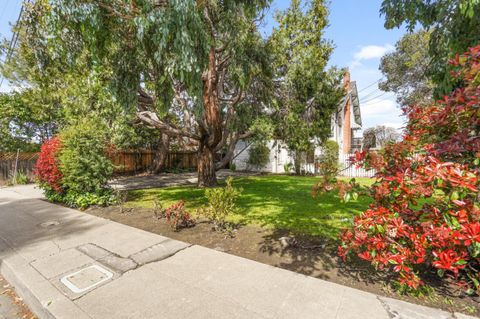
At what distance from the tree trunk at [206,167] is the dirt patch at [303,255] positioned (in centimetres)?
483

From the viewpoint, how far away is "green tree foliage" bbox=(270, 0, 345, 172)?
34.1 feet

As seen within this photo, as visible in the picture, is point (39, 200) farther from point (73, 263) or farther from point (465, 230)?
point (465, 230)

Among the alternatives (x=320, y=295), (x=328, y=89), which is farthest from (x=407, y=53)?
(x=320, y=295)

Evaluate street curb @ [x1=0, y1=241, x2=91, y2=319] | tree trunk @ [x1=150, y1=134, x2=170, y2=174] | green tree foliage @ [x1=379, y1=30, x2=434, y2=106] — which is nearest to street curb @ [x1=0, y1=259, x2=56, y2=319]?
street curb @ [x1=0, y1=241, x2=91, y2=319]

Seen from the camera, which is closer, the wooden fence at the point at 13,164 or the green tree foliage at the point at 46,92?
the green tree foliage at the point at 46,92

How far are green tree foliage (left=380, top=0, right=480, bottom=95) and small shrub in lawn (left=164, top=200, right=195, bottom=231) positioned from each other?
5.81 meters

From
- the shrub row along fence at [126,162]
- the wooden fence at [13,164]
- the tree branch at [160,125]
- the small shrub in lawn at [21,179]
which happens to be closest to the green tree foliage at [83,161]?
the shrub row along fence at [126,162]

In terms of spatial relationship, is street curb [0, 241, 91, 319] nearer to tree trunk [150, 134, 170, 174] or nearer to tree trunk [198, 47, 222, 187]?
tree trunk [198, 47, 222, 187]

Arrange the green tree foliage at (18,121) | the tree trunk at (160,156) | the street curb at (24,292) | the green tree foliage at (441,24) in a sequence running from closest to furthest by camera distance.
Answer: the street curb at (24,292)
the green tree foliage at (441,24)
the green tree foliage at (18,121)
the tree trunk at (160,156)

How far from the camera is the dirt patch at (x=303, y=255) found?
263 cm

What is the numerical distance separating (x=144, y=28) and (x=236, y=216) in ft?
14.6

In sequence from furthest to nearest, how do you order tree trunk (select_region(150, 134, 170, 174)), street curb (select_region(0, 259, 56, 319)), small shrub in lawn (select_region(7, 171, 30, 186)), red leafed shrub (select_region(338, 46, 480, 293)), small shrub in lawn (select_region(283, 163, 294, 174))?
small shrub in lawn (select_region(283, 163, 294, 174)) < tree trunk (select_region(150, 134, 170, 174)) < small shrub in lawn (select_region(7, 171, 30, 186)) < street curb (select_region(0, 259, 56, 319)) < red leafed shrub (select_region(338, 46, 480, 293))

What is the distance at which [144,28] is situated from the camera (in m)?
3.90

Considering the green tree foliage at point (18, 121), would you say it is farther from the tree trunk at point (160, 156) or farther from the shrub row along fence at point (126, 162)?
the tree trunk at point (160, 156)
